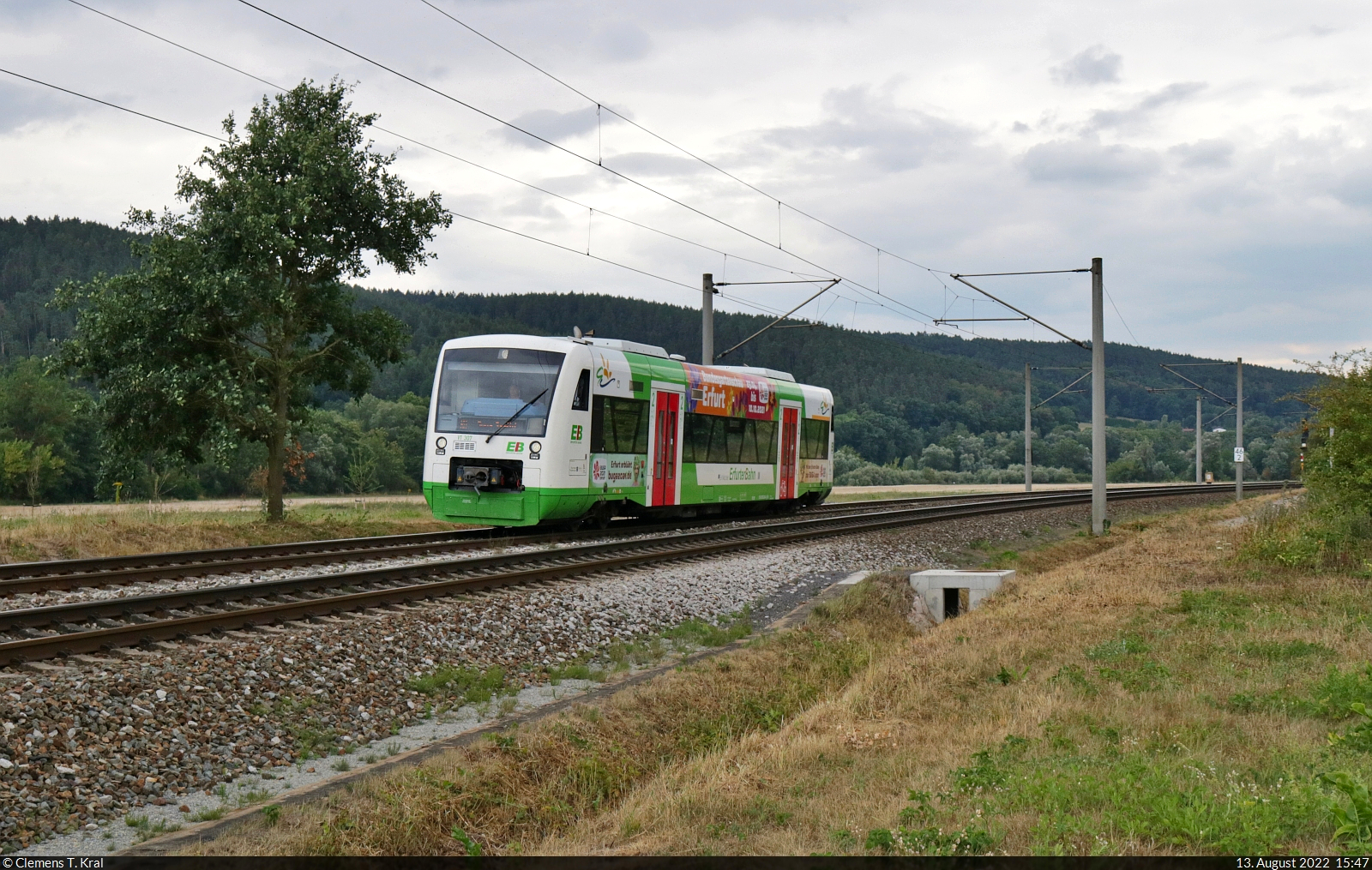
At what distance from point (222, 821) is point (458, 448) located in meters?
13.7

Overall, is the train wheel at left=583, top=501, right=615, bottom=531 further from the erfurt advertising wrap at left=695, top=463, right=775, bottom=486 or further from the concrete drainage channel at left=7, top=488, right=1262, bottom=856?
the concrete drainage channel at left=7, top=488, right=1262, bottom=856

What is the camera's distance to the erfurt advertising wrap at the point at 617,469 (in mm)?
20844

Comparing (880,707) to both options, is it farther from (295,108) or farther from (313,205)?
(295,108)

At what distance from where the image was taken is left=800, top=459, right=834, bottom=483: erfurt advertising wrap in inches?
Result: 1257

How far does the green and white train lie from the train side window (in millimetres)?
17

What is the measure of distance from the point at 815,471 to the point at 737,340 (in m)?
90.3

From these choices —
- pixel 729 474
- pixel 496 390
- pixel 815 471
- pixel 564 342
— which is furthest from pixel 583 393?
pixel 815 471

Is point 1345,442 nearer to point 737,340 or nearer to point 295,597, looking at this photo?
point 295,597

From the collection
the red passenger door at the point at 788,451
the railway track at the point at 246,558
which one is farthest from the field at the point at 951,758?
the red passenger door at the point at 788,451

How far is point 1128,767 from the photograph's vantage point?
6176mm

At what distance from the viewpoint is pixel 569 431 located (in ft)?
64.6

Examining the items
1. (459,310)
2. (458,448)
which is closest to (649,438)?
(458,448)

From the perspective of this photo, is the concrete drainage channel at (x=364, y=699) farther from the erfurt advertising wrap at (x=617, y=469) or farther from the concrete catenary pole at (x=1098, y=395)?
the concrete catenary pole at (x=1098, y=395)

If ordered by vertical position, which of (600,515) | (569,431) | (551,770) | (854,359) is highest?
(854,359)
